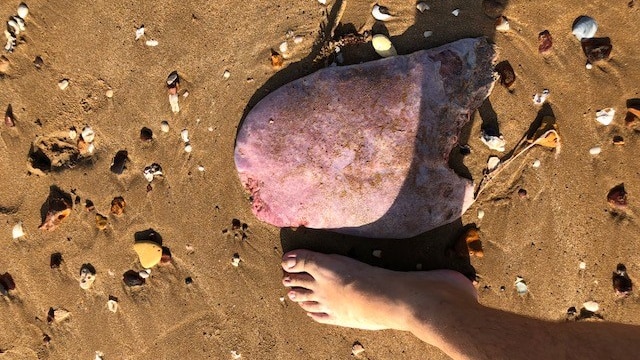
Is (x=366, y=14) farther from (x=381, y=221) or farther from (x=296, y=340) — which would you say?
(x=296, y=340)

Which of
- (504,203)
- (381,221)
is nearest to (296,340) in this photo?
(381,221)

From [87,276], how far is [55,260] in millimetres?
Answer: 270

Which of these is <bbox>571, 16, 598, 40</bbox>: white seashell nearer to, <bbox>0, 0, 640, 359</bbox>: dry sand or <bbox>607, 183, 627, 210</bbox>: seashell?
<bbox>0, 0, 640, 359</bbox>: dry sand

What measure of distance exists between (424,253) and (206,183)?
1717 millimetres

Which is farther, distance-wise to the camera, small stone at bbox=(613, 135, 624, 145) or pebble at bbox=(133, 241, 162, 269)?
pebble at bbox=(133, 241, 162, 269)

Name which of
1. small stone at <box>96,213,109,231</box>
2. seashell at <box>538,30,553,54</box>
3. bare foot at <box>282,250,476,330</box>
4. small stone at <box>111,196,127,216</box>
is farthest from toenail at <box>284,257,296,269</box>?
seashell at <box>538,30,553,54</box>

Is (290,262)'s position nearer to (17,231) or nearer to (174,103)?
(174,103)

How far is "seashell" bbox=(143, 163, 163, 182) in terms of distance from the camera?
3451 mm

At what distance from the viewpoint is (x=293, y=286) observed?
11.5ft

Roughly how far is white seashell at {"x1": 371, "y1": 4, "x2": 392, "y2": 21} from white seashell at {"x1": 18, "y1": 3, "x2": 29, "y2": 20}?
8.29 feet

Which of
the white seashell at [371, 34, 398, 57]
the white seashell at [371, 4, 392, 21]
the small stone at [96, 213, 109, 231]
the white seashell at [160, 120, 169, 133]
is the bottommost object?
the small stone at [96, 213, 109, 231]

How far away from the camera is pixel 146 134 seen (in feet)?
11.3

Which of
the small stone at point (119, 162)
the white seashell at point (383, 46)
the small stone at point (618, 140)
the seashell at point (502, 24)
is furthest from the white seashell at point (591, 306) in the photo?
the small stone at point (119, 162)

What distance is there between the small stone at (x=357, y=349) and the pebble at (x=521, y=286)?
123cm
